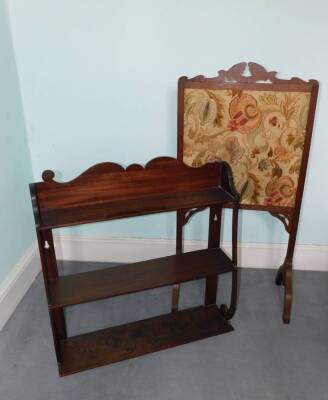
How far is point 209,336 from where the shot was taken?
1.73 metres

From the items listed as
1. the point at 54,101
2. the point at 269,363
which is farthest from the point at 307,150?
the point at 54,101

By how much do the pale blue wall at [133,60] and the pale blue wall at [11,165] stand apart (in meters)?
0.06

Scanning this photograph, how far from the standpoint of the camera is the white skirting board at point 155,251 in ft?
7.14

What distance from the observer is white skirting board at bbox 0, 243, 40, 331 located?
181cm

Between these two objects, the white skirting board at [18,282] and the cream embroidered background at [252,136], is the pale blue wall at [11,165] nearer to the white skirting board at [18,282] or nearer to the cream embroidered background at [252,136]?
the white skirting board at [18,282]

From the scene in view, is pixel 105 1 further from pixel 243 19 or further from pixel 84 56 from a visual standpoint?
pixel 243 19

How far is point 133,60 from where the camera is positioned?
70.2 inches

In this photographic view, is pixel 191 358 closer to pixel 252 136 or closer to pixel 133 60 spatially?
pixel 252 136

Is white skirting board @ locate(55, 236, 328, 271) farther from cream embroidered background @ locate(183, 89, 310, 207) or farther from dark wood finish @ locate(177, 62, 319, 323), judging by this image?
dark wood finish @ locate(177, 62, 319, 323)

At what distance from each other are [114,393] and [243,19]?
169 cm

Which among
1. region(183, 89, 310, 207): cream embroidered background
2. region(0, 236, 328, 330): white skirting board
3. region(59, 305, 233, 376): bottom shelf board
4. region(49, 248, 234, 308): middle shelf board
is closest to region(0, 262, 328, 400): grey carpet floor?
region(59, 305, 233, 376): bottom shelf board

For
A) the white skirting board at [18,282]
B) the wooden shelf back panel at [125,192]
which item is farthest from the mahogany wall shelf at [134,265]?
the white skirting board at [18,282]

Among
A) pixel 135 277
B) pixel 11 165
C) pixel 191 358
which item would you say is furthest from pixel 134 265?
pixel 11 165

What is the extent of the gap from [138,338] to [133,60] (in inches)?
51.8
